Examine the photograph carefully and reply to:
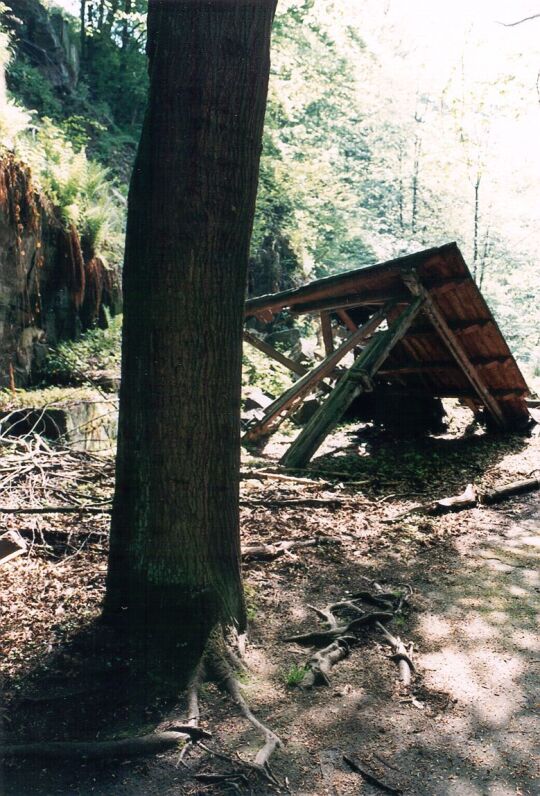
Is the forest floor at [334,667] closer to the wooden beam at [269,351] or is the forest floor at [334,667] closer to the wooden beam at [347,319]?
the wooden beam at [269,351]

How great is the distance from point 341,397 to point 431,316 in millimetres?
1950

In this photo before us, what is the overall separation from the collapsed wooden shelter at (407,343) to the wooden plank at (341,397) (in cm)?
1

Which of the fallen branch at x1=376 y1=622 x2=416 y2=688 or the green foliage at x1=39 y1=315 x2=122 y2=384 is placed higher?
the green foliage at x1=39 y1=315 x2=122 y2=384

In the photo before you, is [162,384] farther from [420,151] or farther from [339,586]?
[420,151]

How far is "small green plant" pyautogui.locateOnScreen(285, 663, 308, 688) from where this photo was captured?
3.14 metres

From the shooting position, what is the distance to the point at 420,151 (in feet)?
106

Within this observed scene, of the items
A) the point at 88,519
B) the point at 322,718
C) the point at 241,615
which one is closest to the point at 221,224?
the point at 241,615

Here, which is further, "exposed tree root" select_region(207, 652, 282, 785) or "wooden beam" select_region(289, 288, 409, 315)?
"wooden beam" select_region(289, 288, 409, 315)

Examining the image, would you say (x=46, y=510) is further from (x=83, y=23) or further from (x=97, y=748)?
(x=83, y=23)

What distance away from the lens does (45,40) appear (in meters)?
19.5

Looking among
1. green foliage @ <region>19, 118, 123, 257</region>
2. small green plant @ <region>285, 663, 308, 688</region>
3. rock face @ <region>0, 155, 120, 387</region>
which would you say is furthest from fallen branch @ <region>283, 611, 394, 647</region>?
green foliage @ <region>19, 118, 123, 257</region>

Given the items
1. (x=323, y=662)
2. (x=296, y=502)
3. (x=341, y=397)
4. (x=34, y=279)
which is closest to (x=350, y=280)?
(x=341, y=397)

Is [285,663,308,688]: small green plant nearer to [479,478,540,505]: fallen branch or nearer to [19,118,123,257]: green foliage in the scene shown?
[479,478,540,505]: fallen branch

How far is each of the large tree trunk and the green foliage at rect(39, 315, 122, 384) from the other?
615 cm
